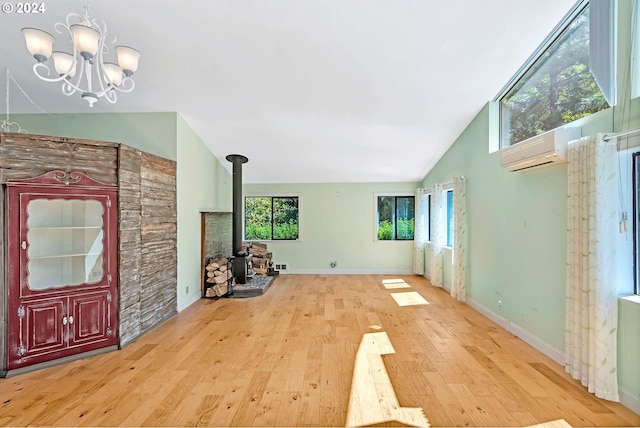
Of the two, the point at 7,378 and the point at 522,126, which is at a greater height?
the point at 522,126

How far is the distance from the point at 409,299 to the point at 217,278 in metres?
3.34

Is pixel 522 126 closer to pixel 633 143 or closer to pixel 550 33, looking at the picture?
pixel 550 33

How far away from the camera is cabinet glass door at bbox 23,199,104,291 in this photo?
2.96 m

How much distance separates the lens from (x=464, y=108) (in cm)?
→ 450

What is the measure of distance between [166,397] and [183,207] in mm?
2987

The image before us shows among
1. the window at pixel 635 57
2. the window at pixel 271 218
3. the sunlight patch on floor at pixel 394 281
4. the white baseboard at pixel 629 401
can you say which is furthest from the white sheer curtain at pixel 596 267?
the window at pixel 271 218

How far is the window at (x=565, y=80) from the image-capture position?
2.61 metres

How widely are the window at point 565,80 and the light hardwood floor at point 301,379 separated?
2.44 m

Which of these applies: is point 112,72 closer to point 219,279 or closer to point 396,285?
point 219,279

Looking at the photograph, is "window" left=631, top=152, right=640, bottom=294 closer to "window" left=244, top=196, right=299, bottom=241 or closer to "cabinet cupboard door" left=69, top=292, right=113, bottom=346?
"cabinet cupboard door" left=69, top=292, right=113, bottom=346

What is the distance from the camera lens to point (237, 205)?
6008mm

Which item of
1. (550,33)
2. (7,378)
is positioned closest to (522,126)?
(550,33)

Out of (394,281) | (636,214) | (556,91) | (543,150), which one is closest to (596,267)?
(636,214)

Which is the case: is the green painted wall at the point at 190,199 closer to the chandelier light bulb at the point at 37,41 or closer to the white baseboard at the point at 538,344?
the chandelier light bulb at the point at 37,41
